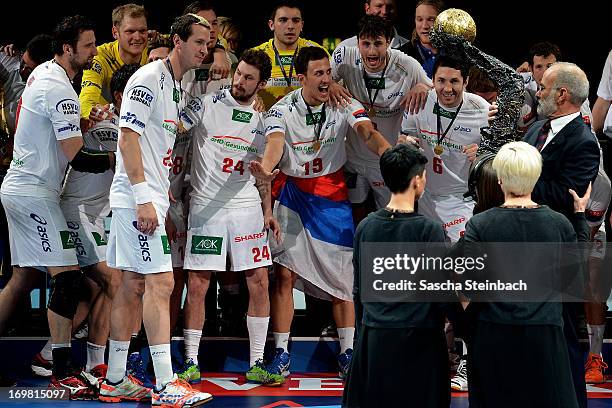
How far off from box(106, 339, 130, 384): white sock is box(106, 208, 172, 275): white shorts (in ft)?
1.57

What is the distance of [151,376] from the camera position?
670 centimetres

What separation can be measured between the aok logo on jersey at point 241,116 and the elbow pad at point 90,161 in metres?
0.92

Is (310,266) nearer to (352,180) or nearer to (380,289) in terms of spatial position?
(352,180)

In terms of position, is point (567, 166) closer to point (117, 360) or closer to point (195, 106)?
point (195, 106)

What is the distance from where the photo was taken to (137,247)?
19.0 feet

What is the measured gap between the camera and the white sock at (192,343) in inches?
257

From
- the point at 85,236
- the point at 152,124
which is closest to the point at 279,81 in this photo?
the point at 152,124

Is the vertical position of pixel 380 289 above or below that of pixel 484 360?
above

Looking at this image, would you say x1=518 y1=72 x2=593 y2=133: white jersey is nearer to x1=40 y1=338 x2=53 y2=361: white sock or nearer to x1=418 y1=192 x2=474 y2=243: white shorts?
x1=418 y1=192 x2=474 y2=243: white shorts

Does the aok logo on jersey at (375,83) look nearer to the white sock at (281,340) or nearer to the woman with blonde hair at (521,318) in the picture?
the white sock at (281,340)

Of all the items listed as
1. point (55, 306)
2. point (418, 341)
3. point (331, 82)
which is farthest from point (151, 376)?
point (418, 341)

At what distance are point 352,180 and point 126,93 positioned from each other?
75.4 inches

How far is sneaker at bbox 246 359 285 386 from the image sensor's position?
6562mm

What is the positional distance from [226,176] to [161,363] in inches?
55.8
